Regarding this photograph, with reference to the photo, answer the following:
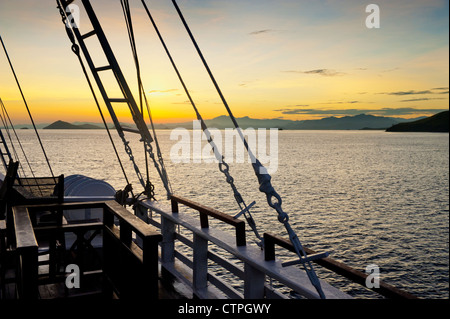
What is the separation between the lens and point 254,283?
14.5 feet

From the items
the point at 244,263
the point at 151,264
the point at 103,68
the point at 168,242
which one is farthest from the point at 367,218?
the point at 151,264

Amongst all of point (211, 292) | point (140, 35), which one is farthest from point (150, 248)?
point (140, 35)

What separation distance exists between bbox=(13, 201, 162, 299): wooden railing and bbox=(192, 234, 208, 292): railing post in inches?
55.0

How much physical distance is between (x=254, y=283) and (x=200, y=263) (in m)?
1.49

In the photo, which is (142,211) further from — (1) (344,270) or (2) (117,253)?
(1) (344,270)

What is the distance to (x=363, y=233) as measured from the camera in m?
28.7

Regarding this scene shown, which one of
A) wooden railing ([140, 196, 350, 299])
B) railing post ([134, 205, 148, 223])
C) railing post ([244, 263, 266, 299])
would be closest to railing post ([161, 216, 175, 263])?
wooden railing ([140, 196, 350, 299])

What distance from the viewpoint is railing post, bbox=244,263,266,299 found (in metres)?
4.41

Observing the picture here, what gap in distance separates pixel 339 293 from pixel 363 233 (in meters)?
26.8

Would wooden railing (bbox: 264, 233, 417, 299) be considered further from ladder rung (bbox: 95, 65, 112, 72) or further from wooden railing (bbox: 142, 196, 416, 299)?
ladder rung (bbox: 95, 65, 112, 72)

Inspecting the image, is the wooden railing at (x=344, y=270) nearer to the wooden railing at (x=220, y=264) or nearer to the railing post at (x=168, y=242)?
the wooden railing at (x=220, y=264)

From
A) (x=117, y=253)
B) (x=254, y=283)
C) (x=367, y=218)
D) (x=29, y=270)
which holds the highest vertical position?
(x=29, y=270)

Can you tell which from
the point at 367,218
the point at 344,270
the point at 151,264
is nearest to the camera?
the point at 151,264
